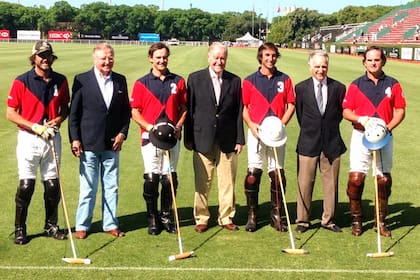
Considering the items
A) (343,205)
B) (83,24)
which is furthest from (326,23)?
(343,205)

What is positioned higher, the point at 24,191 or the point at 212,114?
the point at 212,114

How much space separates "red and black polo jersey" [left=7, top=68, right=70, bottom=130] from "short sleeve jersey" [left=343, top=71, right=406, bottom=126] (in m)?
3.02

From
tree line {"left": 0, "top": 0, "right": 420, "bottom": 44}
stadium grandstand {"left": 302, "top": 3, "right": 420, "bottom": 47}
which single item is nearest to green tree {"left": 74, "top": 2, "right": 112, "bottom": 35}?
tree line {"left": 0, "top": 0, "right": 420, "bottom": 44}

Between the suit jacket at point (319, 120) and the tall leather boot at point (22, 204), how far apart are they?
115 inches

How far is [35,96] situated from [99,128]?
2.33 ft

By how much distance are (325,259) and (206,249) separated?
1176 millimetres

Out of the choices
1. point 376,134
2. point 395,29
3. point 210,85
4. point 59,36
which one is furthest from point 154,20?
point 376,134

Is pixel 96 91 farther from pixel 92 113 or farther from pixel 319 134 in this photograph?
pixel 319 134

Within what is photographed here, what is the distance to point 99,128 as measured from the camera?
564 cm

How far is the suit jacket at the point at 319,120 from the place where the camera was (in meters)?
5.94

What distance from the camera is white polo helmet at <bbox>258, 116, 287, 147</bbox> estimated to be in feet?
18.2

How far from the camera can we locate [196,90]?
5934 millimetres

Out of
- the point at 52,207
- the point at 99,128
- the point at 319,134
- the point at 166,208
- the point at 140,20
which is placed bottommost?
the point at 166,208

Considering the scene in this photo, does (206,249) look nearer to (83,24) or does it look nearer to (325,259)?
(325,259)
